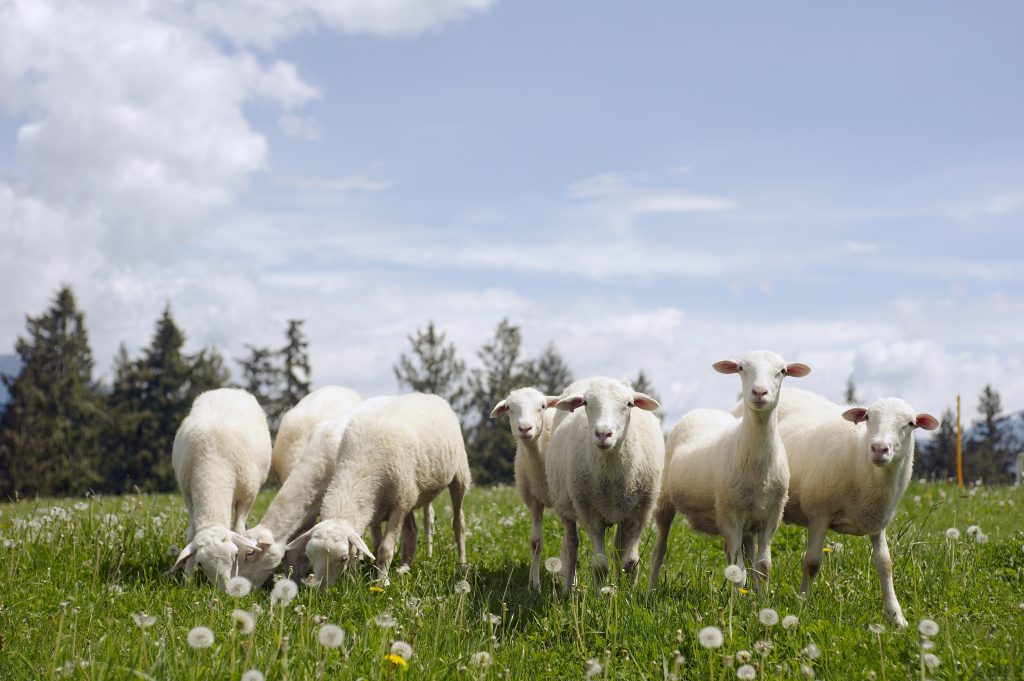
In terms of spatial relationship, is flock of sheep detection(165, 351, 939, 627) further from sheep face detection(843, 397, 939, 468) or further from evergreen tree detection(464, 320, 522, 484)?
evergreen tree detection(464, 320, 522, 484)

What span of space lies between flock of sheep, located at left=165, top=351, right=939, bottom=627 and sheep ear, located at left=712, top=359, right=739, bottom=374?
0.09 ft

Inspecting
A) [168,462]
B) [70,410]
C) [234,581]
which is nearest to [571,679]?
[234,581]

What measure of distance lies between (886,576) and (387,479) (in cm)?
445

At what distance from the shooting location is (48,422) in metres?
42.3


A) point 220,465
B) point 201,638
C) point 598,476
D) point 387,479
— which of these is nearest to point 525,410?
point 598,476

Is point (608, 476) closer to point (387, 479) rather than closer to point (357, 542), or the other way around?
point (357, 542)

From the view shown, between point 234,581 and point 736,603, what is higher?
point 234,581

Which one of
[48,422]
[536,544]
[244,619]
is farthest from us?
[48,422]

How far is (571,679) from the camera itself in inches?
199

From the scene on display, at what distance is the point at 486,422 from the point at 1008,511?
1789 inches

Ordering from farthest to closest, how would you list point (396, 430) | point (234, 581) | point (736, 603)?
1. point (396, 430)
2. point (736, 603)
3. point (234, 581)

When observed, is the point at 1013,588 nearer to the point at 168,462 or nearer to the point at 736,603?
the point at 736,603

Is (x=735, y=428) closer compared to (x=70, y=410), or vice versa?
(x=735, y=428)

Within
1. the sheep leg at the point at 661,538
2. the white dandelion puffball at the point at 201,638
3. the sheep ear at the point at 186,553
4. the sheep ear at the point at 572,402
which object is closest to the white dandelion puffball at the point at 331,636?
the white dandelion puffball at the point at 201,638
